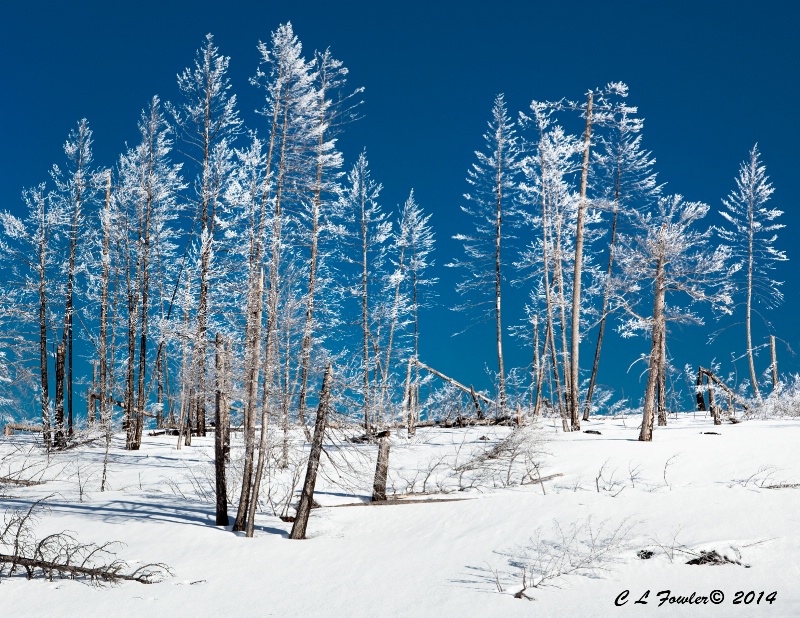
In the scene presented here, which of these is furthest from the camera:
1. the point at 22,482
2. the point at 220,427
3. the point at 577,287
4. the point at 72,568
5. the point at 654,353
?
the point at 577,287

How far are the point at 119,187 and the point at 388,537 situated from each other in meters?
18.7

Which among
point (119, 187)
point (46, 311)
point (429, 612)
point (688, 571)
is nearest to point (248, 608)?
point (429, 612)

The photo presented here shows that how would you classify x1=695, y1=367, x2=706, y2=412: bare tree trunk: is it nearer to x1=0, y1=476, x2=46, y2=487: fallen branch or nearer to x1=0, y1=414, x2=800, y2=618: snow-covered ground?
x1=0, y1=414, x2=800, y2=618: snow-covered ground

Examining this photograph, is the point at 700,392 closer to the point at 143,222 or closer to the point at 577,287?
the point at 577,287

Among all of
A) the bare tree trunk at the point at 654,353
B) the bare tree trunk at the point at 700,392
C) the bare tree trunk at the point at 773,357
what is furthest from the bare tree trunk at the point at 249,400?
the bare tree trunk at the point at 773,357

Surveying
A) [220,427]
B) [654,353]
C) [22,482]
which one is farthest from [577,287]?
[22,482]

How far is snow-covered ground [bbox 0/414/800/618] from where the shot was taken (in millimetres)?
8328

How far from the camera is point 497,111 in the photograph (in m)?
26.3

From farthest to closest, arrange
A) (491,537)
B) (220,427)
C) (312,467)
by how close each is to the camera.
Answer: (220,427)
(312,467)
(491,537)

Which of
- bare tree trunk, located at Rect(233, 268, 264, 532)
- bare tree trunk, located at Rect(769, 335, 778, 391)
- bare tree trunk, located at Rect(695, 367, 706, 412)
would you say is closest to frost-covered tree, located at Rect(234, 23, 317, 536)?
bare tree trunk, located at Rect(233, 268, 264, 532)

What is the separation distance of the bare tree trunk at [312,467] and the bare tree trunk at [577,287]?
9342mm

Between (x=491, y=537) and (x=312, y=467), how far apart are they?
364 centimetres

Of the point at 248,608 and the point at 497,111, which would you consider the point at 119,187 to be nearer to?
the point at 497,111

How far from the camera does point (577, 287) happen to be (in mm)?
20688
